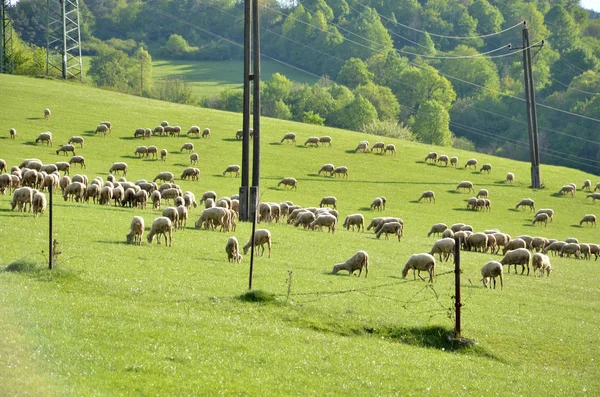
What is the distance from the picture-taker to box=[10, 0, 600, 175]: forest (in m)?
133

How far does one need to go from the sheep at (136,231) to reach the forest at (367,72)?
7038 cm

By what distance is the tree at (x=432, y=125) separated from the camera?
132 m

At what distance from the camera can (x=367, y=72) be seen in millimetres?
160000

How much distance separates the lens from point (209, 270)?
26.0 meters

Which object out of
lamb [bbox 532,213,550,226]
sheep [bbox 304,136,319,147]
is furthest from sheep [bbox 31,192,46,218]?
sheep [bbox 304,136,319,147]

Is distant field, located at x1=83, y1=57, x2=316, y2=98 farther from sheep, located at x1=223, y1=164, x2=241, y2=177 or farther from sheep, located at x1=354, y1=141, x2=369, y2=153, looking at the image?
sheep, located at x1=223, y1=164, x2=241, y2=177

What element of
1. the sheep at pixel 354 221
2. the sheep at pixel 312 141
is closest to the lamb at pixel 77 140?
the sheep at pixel 312 141

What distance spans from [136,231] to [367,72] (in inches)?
5280

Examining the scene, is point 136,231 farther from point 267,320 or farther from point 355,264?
point 267,320

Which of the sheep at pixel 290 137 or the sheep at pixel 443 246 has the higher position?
the sheep at pixel 290 137

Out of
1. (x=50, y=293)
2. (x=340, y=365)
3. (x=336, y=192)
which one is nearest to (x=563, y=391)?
(x=340, y=365)

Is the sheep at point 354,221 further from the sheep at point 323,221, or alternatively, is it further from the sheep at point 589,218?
the sheep at point 589,218

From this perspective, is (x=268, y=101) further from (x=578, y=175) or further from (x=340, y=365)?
(x=340, y=365)

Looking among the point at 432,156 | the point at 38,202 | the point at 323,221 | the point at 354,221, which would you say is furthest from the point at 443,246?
the point at 432,156
